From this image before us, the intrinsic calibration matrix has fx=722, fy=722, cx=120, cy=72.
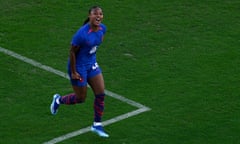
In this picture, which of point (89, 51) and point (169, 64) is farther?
point (169, 64)

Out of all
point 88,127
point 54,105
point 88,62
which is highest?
point 88,62

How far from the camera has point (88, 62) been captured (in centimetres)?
1109

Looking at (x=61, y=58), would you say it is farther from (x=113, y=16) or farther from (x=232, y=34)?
(x=232, y=34)

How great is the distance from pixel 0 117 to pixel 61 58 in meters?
2.72

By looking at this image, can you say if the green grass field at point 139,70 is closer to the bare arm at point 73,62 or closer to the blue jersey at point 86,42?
the bare arm at point 73,62

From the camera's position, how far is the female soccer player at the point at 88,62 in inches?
427

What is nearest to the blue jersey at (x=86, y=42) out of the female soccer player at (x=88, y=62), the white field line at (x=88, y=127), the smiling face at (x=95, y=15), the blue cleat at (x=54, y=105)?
the female soccer player at (x=88, y=62)

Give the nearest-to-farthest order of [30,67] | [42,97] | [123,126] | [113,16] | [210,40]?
1. [123,126]
2. [42,97]
3. [30,67]
4. [210,40]
5. [113,16]

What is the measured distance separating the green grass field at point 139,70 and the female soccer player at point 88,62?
0.47 metres

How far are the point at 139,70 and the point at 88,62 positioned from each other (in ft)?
9.34

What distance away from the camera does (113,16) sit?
53.6ft

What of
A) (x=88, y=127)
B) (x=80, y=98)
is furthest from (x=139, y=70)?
(x=80, y=98)

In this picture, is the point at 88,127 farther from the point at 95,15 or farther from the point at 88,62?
the point at 95,15

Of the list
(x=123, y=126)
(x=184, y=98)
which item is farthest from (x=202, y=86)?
(x=123, y=126)
